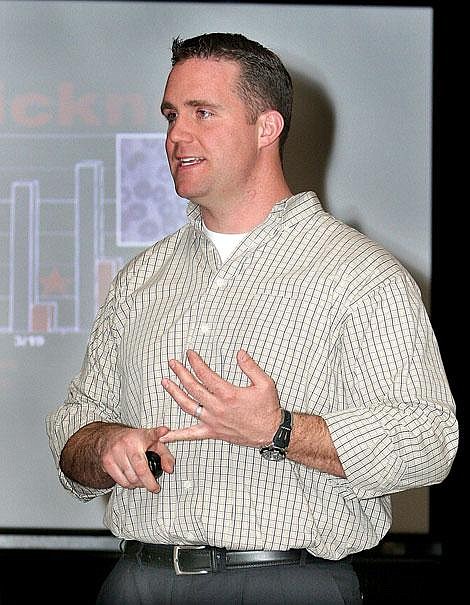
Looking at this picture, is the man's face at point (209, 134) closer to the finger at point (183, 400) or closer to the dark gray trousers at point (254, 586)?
the finger at point (183, 400)

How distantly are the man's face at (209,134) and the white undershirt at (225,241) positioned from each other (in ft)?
0.24

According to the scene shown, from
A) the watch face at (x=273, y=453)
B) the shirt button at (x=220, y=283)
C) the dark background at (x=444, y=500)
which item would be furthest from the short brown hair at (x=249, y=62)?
the dark background at (x=444, y=500)

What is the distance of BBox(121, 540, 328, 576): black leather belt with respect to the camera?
205 cm

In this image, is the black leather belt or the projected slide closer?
the black leather belt

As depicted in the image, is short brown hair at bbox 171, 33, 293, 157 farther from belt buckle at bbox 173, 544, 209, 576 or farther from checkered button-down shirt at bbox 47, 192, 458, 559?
belt buckle at bbox 173, 544, 209, 576

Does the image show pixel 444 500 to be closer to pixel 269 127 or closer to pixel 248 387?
pixel 269 127

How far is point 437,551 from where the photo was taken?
4.32 meters

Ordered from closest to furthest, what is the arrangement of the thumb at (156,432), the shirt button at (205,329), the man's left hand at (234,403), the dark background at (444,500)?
1. the man's left hand at (234,403)
2. the thumb at (156,432)
3. the shirt button at (205,329)
4. the dark background at (444,500)

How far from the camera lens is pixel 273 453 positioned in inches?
77.4

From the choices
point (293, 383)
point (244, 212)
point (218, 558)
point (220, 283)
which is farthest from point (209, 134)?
point (218, 558)

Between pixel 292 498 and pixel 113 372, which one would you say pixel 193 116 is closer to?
pixel 113 372

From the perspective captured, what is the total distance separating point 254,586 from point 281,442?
285mm

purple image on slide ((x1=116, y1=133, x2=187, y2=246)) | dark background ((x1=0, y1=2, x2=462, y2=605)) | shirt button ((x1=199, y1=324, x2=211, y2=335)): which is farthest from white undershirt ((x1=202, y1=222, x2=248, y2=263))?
dark background ((x1=0, y1=2, x2=462, y2=605))

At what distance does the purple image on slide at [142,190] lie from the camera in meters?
4.33
